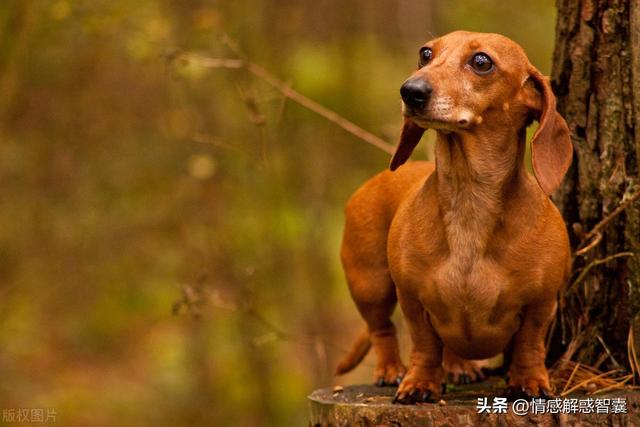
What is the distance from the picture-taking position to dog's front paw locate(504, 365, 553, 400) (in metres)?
4.40

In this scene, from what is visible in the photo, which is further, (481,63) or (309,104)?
(309,104)

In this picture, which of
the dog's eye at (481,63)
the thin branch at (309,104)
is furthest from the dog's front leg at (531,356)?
the thin branch at (309,104)

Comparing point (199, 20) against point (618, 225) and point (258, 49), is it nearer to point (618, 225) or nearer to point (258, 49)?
point (258, 49)

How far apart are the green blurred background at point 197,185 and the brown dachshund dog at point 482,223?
3.96 meters

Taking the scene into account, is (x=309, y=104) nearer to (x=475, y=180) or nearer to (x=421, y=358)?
(x=475, y=180)

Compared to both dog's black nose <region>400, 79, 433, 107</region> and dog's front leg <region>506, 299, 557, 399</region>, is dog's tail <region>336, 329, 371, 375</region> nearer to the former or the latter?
dog's front leg <region>506, 299, 557, 399</region>

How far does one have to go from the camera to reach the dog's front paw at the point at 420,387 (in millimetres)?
4410

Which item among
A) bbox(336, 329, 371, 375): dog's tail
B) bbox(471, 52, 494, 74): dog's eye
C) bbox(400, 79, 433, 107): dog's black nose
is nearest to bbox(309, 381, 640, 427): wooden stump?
bbox(336, 329, 371, 375): dog's tail

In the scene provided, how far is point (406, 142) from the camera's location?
4641mm

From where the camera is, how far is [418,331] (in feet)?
15.0

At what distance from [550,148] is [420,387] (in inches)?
42.5

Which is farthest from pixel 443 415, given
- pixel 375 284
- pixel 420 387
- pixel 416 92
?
pixel 416 92

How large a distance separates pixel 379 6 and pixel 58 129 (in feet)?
10.8

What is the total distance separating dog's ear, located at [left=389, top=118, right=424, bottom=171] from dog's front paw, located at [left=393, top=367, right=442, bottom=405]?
0.86 meters
